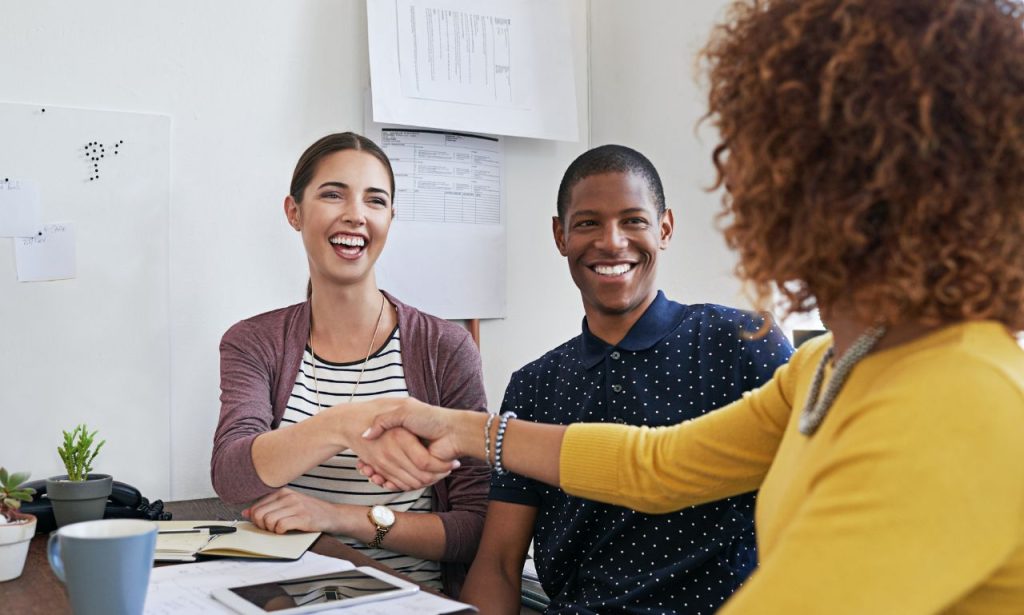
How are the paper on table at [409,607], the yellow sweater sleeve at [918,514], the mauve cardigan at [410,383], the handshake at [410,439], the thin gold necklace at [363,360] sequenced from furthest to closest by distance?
the thin gold necklace at [363,360] → the mauve cardigan at [410,383] → the handshake at [410,439] → the paper on table at [409,607] → the yellow sweater sleeve at [918,514]

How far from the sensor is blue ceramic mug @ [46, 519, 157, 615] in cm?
84

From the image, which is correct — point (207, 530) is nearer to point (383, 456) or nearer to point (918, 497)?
point (383, 456)

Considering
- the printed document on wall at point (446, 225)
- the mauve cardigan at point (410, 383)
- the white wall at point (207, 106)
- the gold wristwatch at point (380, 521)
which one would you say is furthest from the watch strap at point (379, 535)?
the printed document on wall at point (446, 225)

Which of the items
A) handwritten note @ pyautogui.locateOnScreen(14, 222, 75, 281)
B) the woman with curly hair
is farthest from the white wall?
the woman with curly hair

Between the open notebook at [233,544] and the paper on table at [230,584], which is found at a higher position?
the open notebook at [233,544]

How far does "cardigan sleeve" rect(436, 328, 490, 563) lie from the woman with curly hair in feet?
2.97

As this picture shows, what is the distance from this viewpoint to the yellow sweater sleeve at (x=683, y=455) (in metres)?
0.98

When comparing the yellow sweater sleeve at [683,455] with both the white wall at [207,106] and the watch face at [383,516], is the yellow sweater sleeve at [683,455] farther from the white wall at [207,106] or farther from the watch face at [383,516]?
the white wall at [207,106]

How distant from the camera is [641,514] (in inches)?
54.7

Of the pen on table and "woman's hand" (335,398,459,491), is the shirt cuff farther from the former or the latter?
the pen on table

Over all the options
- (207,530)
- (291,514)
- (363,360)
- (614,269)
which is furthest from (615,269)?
(207,530)

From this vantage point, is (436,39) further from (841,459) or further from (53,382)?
(841,459)

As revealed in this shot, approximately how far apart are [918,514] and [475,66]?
71.5 inches

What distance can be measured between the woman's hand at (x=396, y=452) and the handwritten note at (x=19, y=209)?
2.71ft
